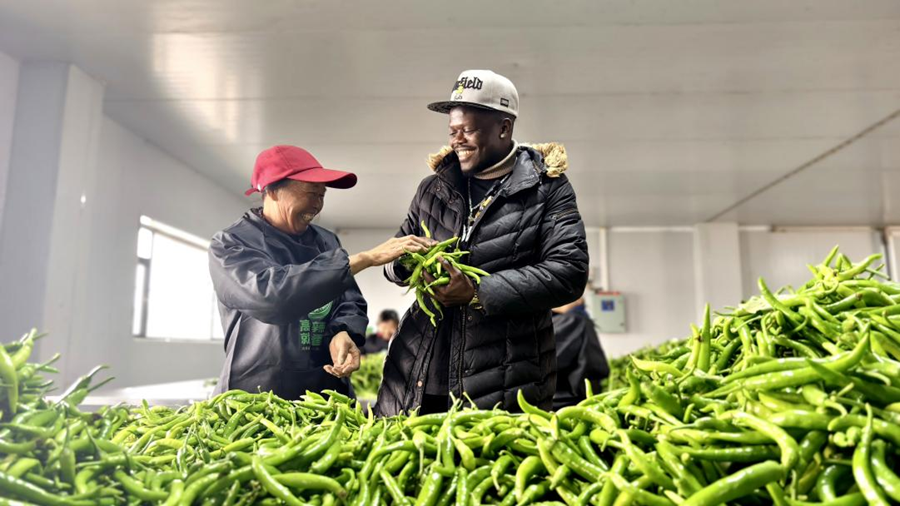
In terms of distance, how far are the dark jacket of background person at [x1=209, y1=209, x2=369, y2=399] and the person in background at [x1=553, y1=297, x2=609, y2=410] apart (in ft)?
8.68

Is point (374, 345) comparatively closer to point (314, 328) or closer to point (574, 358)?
point (574, 358)

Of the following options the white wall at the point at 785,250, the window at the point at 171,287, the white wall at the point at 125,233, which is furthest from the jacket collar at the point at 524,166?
the white wall at the point at 785,250

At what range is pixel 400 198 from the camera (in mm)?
10094

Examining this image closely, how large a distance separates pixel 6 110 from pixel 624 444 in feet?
19.2

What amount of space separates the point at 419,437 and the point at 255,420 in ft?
1.48

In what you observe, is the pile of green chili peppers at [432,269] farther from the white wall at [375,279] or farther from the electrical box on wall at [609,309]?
the electrical box on wall at [609,309]

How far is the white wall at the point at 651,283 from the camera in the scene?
43.2 ft

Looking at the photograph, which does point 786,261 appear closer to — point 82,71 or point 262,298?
point 82,71

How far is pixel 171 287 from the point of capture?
8242mm

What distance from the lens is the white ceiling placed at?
470 cm

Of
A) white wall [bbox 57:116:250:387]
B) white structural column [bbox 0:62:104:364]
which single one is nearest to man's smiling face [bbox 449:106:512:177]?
white wall [bbox 57:116:250:387]

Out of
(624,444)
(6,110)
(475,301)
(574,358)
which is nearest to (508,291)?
(475,301)

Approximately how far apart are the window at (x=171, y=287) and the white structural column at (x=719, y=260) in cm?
862

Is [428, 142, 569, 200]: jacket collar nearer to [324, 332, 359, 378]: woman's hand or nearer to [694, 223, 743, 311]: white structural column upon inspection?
[324, 332, 359, 378]: woman's hand
